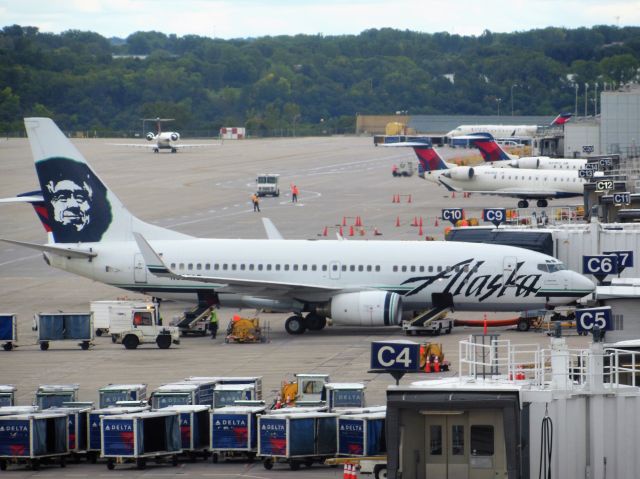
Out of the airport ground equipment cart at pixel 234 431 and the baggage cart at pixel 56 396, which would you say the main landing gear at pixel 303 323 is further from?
the airport ground equipment cart at pixel 234 431

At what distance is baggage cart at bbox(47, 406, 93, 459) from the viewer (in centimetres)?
3725

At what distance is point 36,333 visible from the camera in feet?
198

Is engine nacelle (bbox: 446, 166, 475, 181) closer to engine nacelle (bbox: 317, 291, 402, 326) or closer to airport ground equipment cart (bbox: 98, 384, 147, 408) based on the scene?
engine nacelle (bbox: 317, 291, 402, 326)

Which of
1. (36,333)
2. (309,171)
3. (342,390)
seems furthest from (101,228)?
(309,171)

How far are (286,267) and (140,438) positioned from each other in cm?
2345

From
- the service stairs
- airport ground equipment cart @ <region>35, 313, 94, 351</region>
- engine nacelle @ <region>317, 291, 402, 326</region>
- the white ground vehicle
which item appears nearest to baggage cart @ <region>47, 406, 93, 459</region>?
airport ground equipment cart @ <region>35, 313, 94, 351</region>

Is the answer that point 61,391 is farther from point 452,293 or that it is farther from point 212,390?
point 452,293

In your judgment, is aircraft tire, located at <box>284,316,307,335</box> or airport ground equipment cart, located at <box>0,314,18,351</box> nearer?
airport ground equipment cart, located at <box>0,314,18,351</box>

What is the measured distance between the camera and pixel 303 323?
194ft

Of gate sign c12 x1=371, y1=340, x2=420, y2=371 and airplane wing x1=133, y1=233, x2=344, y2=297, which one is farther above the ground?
airplane wing x1=133, y1=233, x2=344, y2=297

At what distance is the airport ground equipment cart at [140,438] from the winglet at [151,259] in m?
19.9

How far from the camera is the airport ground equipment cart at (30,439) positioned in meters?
36.4

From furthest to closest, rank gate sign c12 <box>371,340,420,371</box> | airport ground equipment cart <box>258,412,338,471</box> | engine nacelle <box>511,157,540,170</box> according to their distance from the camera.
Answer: engine nacelle <box>511,157,540,170</box> < airport ground equipment cart <box>258,412,338,471</box> < gate sign c12 <box>371,340,420,371</box>

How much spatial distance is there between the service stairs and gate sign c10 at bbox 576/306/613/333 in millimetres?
25430
